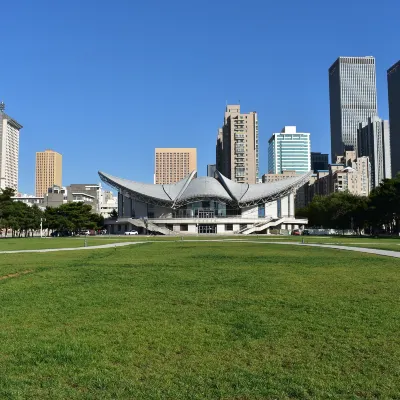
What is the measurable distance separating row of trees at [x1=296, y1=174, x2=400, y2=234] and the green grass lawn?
61476 mm

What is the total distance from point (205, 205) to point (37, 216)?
43555 mm

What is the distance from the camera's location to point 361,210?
82.2m

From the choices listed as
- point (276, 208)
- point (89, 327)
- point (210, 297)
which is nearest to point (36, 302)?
point (89, 327)

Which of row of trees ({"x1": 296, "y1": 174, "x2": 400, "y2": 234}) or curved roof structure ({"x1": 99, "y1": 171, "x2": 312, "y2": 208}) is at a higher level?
curved roof structure ({"x1": 99, "y1": 171, "x2": 312, "y2": 208})

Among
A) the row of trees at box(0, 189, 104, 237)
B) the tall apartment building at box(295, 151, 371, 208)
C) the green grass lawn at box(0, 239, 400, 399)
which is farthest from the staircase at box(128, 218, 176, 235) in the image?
the green grass lawn at box(0, 239, 400, 399)

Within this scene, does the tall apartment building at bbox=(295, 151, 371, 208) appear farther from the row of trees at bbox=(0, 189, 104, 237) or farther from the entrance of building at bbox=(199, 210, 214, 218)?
the row of trees at bbox=(0, 189, 104, 237)

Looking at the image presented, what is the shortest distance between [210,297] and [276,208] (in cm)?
10790

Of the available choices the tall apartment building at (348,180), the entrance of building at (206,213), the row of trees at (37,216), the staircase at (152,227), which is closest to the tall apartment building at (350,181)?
the tall apartment building at (348,180)

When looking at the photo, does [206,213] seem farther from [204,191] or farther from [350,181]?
[350,181]

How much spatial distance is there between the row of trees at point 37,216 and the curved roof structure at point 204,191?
1371cm

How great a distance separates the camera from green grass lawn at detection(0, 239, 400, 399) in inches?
195

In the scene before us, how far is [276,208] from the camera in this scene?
116188mm

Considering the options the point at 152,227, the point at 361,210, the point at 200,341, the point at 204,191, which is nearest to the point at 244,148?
the point at 204,191

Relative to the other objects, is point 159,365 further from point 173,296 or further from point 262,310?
point 173,296
